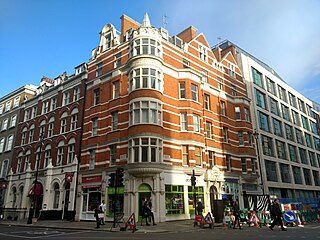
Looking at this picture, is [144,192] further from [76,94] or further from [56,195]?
[76,94]

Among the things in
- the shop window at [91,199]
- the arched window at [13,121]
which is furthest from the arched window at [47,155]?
the arched window at [13,121]

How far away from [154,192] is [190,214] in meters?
4.63

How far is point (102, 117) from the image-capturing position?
26.4 metres

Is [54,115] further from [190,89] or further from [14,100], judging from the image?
[190,89]

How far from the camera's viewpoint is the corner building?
70.9ft

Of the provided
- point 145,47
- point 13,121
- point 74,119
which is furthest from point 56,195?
point 145,47

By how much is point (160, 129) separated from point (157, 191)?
17.8ft

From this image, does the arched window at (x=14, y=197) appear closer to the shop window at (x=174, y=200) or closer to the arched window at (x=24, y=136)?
the arched window at (x=24, y=136)

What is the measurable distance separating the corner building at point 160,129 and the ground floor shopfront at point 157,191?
8 centimetres

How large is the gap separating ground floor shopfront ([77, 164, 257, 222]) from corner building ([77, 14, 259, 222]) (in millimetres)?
83

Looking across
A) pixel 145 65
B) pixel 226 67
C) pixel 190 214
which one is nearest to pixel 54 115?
pixel 145 65

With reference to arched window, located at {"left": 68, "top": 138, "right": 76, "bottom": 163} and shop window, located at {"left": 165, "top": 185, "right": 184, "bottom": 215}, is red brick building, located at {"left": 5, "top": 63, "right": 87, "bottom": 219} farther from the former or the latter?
shop window, located at {"left": 165, "top": 185, "right": 184, "bottom": 215}

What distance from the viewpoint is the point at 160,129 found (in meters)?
22.6

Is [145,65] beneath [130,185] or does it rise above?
above
